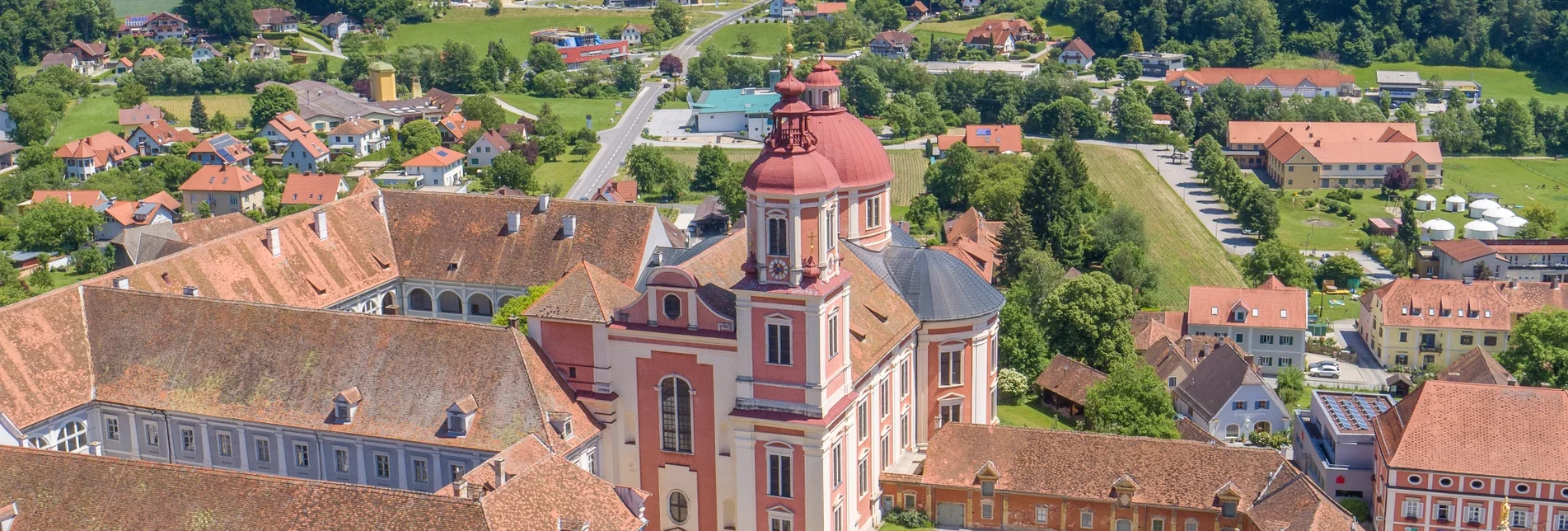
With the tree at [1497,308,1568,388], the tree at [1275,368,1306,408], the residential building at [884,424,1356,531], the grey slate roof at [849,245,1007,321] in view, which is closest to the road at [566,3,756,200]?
the tree at [1275,368,1306,408]

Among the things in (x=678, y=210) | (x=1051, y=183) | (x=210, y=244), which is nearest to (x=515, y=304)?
(x=210, y=244)

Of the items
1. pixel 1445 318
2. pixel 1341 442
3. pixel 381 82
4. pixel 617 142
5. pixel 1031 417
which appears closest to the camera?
pixel 1341 442

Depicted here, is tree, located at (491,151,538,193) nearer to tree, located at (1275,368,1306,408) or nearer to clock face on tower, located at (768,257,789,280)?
tree, located at (1275,368,1306,408)

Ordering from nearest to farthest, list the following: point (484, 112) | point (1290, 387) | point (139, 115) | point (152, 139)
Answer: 1. point (1290, 387)
2. point (152, 139)
3. point (139, 115)
4. point (484, 112)

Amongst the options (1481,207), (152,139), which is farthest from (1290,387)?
(152,139)

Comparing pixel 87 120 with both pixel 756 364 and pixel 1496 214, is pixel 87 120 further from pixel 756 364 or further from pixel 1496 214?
pixel 1496 214

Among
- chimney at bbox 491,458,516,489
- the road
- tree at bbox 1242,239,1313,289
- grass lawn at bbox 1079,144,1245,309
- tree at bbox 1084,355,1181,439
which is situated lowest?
grass lawn at bbox 1079,144,1245,309

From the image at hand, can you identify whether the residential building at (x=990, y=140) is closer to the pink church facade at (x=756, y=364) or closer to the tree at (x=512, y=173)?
the tree at (x=512, y=173)
